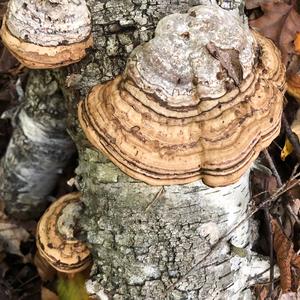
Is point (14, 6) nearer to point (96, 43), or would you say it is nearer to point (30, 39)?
point (30, 39)

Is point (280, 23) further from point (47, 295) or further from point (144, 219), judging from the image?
point (47, 295)

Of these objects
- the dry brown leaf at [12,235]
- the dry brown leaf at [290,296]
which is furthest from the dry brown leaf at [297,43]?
the dry brown leaf at [12,235]

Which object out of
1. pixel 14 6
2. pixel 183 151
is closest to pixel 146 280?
pixel 183 151

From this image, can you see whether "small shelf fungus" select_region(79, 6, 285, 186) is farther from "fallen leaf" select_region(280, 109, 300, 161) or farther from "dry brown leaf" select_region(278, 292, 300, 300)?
"dry brown leaf" select_region(278, 292, 300, 300)

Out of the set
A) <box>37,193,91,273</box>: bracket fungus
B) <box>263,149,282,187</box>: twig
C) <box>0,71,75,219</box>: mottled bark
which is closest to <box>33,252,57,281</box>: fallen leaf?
<box>0,71,75,219</box>: mottled bark

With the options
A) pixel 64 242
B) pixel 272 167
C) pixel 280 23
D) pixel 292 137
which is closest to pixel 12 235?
pixel 64 242

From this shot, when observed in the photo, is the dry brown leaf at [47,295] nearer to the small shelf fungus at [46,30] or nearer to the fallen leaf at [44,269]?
the fallen leaf at [44,269]
